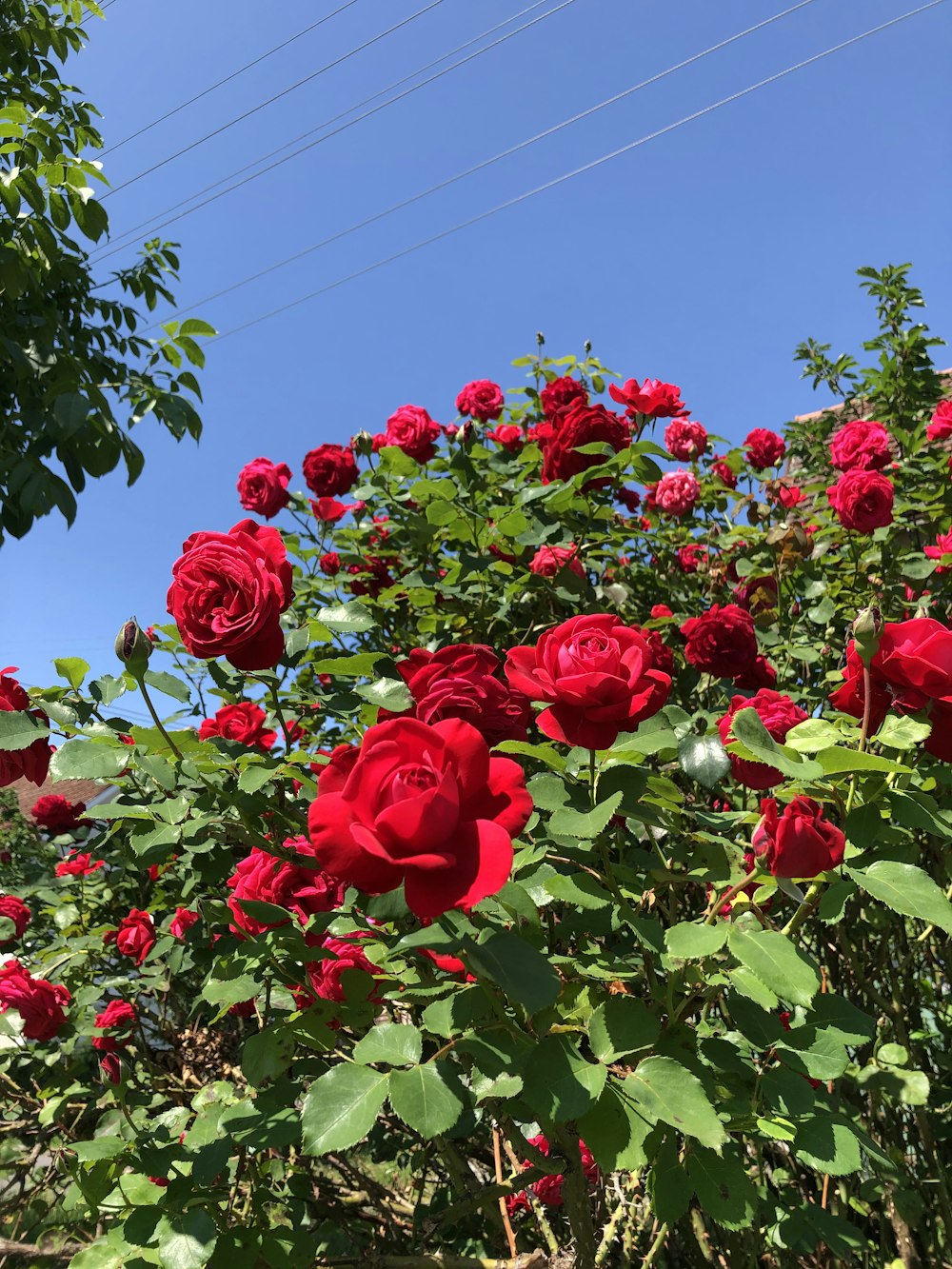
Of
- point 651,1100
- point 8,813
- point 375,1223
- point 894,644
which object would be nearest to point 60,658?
point 651,1100

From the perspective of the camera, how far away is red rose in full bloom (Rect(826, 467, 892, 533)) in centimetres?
167

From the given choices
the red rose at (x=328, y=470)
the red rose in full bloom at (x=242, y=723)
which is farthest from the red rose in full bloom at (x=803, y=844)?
the red rose at (x=328, y=470)

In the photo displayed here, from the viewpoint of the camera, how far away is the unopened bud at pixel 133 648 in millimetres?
885

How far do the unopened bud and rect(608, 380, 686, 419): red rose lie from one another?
1.19 metres

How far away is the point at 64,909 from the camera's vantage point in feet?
7.20

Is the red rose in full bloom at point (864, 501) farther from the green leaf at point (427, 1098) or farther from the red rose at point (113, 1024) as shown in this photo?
the red rose at point (113, 1024)

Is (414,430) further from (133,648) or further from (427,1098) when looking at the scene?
(427,1098)

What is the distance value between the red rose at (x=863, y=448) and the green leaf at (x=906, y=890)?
149cm

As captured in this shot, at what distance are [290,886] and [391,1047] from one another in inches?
12.7

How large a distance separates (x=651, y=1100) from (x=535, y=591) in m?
1.18

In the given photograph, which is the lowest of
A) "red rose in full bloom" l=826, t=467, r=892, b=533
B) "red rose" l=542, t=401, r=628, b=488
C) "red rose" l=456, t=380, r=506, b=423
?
"red rose in full bloom" l=826, t=467, r=892, b=533

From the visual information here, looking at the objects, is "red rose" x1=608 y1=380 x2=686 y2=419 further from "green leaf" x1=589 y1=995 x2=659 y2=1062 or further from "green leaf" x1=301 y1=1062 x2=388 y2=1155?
"green leaf" x1=301 y1=1062 x2=388 y2=1155

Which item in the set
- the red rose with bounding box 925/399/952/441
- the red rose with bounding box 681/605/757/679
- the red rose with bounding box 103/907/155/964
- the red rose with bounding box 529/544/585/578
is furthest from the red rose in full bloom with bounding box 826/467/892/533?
the red rose with bounding box 103/907/155/964

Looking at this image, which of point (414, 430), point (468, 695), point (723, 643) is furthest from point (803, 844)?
point (414, 430)
